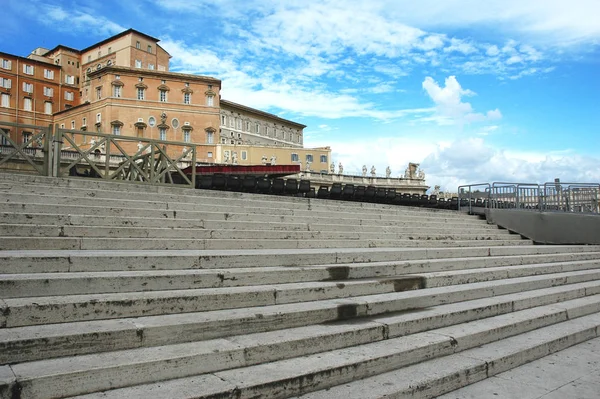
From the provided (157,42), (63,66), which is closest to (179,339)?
(157,42)

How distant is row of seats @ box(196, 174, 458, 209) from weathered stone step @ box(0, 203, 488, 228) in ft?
23.6

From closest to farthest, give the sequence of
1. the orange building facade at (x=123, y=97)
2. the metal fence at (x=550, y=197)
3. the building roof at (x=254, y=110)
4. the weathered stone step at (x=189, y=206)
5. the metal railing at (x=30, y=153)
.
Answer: the weathered stone step at (x=189, y=206)
the metal railing at (x=30, y=153)
the metal fence at (x=550, y=197)
the orange building facade at (x=123, y=97)
the building roof at (x=254, y=110)

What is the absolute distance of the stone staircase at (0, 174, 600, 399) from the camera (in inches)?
128

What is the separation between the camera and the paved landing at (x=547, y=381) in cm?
395

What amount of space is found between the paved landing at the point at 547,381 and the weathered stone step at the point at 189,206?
531cm

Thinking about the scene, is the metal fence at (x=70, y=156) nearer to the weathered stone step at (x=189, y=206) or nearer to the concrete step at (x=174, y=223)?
the weathered stone step at (x=189, y=206)

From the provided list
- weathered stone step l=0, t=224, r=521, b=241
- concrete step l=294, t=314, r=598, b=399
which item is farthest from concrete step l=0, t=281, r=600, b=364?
weathered stone step l=0, t=224, r=521, b=241

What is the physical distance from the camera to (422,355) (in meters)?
4.30

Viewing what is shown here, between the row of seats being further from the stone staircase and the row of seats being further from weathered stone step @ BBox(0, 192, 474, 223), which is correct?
the stone staircase

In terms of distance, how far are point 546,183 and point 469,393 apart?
12269 mm

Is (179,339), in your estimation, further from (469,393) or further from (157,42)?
(157,42)

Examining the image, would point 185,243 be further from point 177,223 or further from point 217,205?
point 217,205

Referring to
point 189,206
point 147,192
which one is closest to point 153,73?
point 147,192

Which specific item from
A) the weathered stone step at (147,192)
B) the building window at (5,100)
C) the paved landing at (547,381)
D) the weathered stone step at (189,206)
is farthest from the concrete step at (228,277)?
the building window at (5,100)
